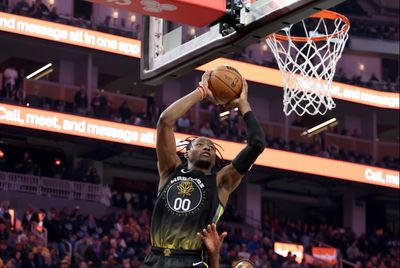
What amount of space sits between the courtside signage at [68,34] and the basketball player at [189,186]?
66.1 feet

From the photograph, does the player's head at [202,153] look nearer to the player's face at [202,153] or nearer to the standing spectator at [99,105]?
the player's face at [202,153]

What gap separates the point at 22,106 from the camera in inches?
987

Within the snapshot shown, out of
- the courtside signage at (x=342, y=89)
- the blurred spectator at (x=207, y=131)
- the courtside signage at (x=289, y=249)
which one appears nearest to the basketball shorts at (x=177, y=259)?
the courtside signage at (x=289, y=249)

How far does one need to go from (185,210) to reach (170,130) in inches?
21.9

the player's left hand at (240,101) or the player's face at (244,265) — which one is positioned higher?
the player's left hand at (240,101)

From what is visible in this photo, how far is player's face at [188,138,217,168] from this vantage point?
643 centimetres

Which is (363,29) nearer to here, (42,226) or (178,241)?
(42,226)

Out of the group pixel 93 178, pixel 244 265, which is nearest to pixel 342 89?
pixel 93 178

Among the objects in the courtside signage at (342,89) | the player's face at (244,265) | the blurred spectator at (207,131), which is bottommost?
the player's face at (244,265)

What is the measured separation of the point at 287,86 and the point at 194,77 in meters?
17.5

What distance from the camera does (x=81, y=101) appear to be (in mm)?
26719

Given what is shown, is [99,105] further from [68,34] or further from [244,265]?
[244,265]

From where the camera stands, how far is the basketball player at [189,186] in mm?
6250

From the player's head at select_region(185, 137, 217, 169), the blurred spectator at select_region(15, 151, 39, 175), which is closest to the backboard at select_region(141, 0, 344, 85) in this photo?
the player's head at select_region(185, 137, 217, 169)
